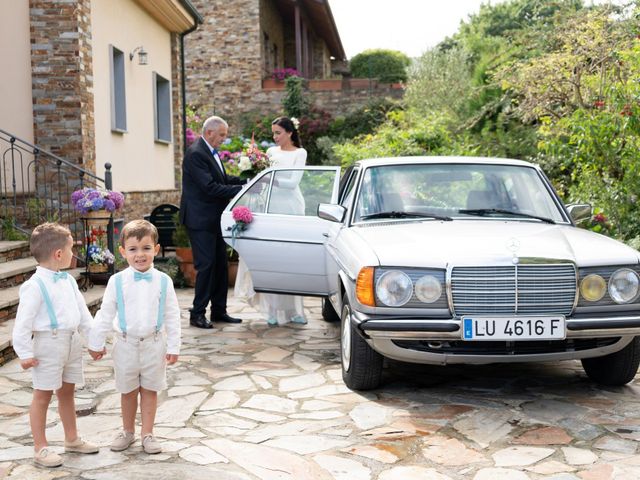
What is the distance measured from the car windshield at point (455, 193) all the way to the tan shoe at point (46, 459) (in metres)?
2.82

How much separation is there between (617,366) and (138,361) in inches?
125

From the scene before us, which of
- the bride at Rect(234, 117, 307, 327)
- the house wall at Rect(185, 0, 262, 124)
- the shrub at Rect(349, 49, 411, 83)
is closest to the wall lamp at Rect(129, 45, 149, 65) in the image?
the bride at Rect(234, 117, 307, 327)

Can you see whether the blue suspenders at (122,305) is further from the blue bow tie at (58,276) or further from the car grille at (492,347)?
the car grille at (492,347)

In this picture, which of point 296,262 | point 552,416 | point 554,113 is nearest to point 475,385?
point 552,416

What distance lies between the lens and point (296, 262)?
702cm

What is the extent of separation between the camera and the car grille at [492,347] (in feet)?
16.1

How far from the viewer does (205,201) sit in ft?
25.8

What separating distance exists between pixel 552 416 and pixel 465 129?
1253 cm

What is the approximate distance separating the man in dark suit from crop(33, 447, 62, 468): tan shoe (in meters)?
3.82

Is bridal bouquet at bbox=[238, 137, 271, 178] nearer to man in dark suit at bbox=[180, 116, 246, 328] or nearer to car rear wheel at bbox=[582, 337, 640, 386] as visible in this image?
man in dark suit at bbox=[180, 116, 246, 328]

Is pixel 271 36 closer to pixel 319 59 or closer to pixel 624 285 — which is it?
pixel 319 59

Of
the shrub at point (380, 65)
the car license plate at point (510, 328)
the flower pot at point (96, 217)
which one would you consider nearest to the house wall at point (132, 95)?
the flower pot at point (96, 217)

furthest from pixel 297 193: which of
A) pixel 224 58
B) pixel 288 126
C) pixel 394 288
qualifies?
pixel 224 58

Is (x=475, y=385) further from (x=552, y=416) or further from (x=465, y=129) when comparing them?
(x=465, y=129)
